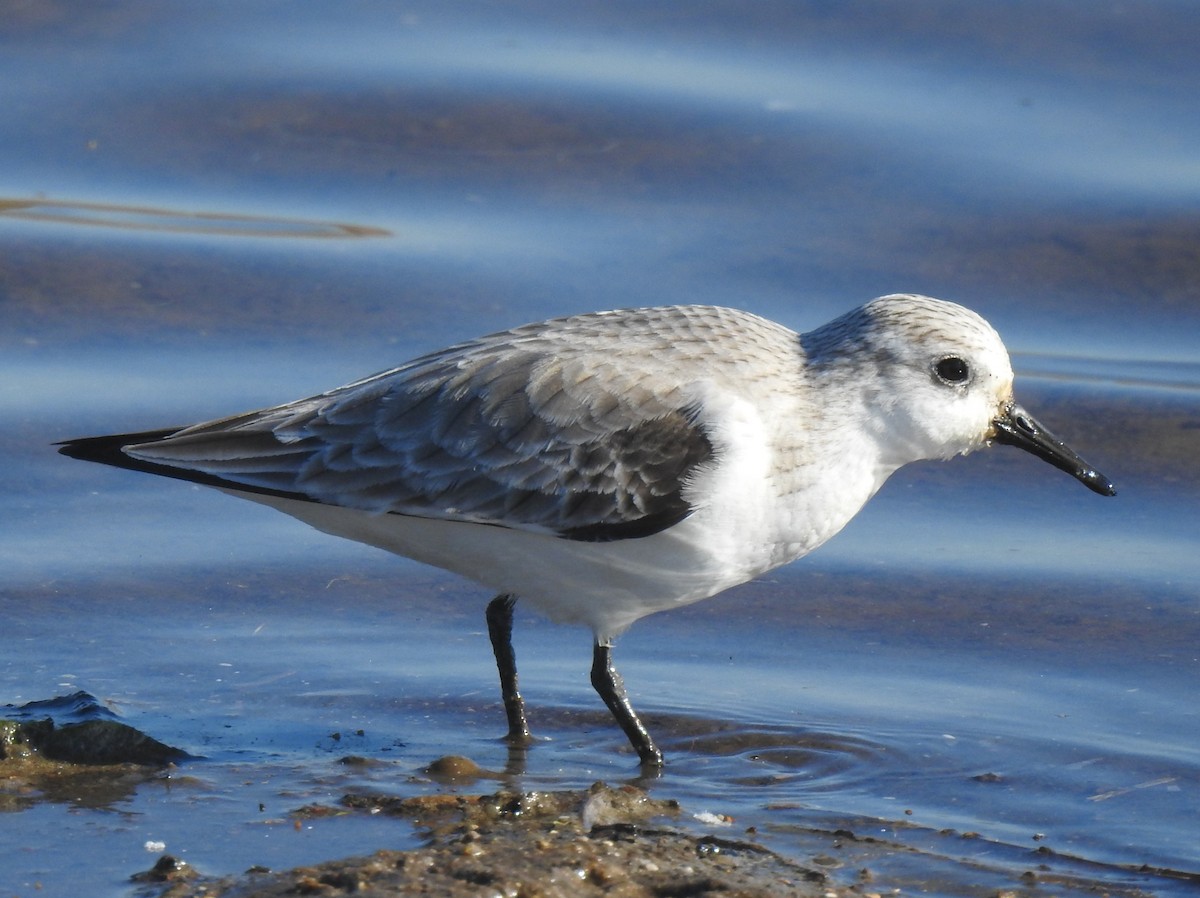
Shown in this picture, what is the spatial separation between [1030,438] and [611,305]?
4.34 meters

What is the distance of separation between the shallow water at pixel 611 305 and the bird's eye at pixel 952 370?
4.80 feet

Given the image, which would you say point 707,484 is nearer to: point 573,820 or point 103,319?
point 573,820

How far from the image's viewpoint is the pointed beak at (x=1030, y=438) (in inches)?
296

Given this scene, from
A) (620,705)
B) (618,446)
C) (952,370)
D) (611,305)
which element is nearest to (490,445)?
(618,446)

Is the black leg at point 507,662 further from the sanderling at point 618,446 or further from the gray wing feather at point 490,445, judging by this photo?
the gray wing feather at point 490,445

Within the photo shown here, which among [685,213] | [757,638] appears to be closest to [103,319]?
[685,213]

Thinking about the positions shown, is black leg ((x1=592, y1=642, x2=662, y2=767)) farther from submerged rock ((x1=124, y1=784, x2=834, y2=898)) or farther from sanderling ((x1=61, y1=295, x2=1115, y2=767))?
submerged rock ((x1=124, y1=784, x2=834, y2=898))

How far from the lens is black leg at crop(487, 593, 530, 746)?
24.5 ft

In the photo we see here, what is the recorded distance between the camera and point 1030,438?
24.9 feet

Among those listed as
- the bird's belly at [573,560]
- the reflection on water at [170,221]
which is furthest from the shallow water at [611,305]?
the bird's belly at [573,560]

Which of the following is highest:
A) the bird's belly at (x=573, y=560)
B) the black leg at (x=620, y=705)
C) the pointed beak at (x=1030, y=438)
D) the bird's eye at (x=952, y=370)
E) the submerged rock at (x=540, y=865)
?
the bird's eye at (x=952, y=370)

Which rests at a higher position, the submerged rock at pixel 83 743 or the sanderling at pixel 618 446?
the sanderling at pixel 618 446

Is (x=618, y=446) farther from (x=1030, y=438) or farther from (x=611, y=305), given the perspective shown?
(x=611, y=305)

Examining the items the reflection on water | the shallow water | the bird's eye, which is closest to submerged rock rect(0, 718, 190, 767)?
the shallow water
